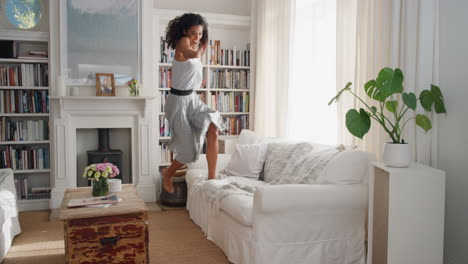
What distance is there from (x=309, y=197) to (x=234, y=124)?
2.91 m

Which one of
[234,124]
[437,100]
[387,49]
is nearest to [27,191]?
[234,124]

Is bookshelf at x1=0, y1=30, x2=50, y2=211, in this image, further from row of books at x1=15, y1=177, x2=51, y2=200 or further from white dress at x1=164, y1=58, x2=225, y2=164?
white dress at x1=164, y1=58, x2=225, y2=164

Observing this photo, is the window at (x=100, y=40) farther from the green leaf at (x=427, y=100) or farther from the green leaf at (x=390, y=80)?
the green leaf at (x=427, y=100)

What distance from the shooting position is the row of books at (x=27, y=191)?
4.87 metres

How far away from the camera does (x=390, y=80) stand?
2480mm

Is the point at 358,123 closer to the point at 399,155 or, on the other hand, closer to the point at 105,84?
the point at 399,155

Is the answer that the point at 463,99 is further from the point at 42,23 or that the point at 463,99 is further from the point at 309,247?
the point at 42,23

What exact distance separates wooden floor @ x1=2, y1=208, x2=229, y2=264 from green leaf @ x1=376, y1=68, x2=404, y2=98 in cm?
165

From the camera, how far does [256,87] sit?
17.7 feet

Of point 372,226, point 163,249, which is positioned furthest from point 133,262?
point 372,226

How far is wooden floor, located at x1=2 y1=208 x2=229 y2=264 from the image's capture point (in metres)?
3.23

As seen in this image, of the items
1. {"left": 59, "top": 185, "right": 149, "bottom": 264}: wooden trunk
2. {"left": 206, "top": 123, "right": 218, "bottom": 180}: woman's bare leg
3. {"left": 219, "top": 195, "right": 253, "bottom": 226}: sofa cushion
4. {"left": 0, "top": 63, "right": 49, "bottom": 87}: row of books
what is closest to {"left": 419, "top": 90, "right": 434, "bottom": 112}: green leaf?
{"left": 219, "top": 195, "right": 253, "bottom": 226}: sofa cushion

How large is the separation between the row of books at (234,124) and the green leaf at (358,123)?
303 centimetres

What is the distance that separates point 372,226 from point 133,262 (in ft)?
5.00
